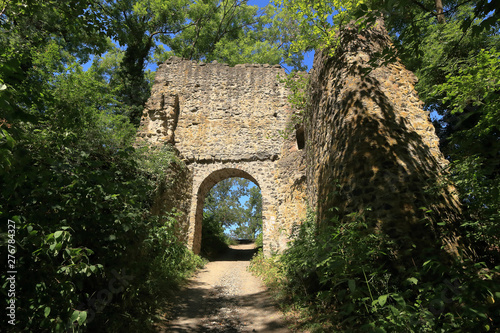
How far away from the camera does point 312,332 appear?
3338 mm

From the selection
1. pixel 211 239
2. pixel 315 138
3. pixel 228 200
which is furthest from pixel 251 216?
pixel 315 138

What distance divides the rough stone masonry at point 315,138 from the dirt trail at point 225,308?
5.48ft

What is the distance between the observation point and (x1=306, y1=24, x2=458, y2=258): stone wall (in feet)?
10.9

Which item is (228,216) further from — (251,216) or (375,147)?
(375,147)

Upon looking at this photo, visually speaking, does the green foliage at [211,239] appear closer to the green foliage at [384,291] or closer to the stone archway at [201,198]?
the stone archway at [201,198]

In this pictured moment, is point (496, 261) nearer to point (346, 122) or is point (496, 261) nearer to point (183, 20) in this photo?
point (346, 122)

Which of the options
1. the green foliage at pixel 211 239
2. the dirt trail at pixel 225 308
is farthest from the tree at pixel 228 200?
the dirt trail at pixel 225 308

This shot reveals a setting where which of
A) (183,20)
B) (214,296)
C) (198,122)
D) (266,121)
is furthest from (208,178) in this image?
(183,20)

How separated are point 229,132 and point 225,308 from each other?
23.5 ft

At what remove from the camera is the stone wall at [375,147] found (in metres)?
3.33

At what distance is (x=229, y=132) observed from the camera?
10711 millimetres

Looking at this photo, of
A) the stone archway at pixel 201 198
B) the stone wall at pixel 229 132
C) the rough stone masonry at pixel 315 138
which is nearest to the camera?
the rough stone masonry at pixel 315 138

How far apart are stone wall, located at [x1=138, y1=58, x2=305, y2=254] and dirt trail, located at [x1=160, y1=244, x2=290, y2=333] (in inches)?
111

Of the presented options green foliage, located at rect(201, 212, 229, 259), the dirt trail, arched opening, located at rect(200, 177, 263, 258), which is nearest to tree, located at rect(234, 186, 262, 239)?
arched opening, located at rect(200, 177, 263, 258)
